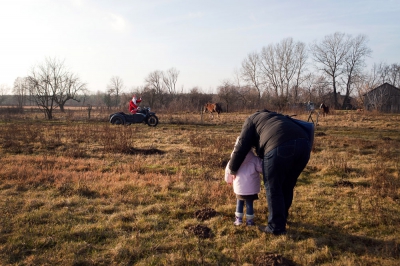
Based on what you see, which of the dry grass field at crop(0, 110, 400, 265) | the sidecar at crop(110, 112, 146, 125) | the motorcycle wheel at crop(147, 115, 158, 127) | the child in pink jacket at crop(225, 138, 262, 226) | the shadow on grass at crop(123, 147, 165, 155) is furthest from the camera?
the motorcycle wheel at crop(147, 115, 158, 127)

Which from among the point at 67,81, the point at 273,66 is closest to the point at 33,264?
the point at 67,81

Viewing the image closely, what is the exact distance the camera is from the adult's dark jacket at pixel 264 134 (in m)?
3.49

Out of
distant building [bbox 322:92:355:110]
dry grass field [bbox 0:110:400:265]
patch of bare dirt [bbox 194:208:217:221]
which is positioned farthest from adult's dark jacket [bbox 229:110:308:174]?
distant building [bbox 322:92:355:110]

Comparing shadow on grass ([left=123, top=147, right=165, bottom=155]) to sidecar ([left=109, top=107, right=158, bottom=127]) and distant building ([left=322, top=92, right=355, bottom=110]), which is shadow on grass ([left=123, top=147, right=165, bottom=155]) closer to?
sidecar ([left=109, top=107, right=158, bottom=127])

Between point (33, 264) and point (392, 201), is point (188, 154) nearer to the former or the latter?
point (392, 201)

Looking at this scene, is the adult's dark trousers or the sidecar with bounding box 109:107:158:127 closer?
the adult's dark trousers

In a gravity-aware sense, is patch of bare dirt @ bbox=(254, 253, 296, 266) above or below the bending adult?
below

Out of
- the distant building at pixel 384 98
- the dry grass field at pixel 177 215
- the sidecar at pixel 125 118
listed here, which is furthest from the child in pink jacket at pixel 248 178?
the distant building at pixel 384 98

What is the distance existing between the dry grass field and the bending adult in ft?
1.52

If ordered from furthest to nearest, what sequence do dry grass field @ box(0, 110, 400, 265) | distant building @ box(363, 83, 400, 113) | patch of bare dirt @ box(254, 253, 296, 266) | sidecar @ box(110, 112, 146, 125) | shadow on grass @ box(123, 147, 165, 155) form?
distant building @ box(363, 83, 400, 113) < sidecar @ box(110, 112, 146, 125) < shadow on grass @ box(123, 147, 165, 155) < dry grass field @ box(0, 110, 400, 265) < patch of bare dirt @ box(254, 253, 296, 266)

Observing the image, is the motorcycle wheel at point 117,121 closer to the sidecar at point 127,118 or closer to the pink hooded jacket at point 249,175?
the sidecar at point 127,118

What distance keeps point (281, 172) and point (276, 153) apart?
260 mm

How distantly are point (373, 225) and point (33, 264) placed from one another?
4387 millimetres

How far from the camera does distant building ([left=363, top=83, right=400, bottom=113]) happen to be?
41.0 meters
